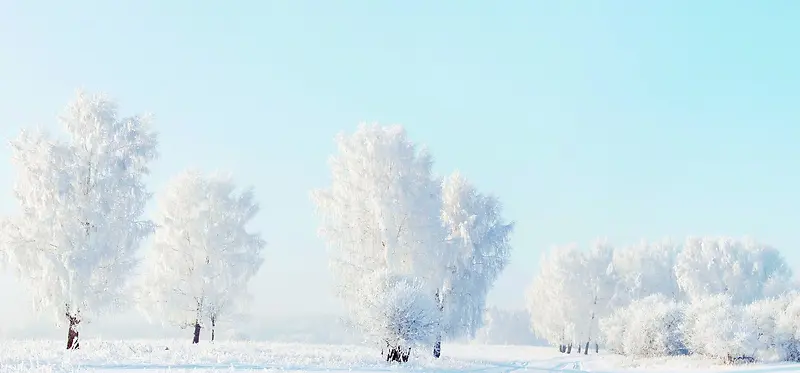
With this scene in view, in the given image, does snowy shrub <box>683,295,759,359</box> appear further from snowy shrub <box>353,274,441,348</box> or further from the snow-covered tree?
the snow-covered tree

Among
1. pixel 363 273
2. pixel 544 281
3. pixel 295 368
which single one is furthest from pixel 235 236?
pixel 544 281

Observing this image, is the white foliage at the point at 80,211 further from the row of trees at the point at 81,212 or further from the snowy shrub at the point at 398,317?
the snowy shrub at the point at 398,317

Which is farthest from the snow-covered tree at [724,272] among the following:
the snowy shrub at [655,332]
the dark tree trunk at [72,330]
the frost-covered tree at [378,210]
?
the dark tree trunk at [72,330]

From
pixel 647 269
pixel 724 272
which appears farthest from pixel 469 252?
pixel 724 272

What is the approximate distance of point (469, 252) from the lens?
121 feet

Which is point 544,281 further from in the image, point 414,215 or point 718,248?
point 414,215

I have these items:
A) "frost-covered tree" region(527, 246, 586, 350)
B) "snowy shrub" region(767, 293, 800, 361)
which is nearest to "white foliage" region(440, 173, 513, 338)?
"snowy shrub" region(767, 293, 800, 361)

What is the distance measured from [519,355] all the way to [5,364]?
4571 centimetres

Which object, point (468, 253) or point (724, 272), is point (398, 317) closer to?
point (468, 253)

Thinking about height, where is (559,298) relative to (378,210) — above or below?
below

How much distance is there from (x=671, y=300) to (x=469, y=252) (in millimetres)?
28765

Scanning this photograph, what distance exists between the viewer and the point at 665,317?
4844 cm

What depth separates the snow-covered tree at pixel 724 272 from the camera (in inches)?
2773

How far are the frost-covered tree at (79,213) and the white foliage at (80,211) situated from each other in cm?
4
